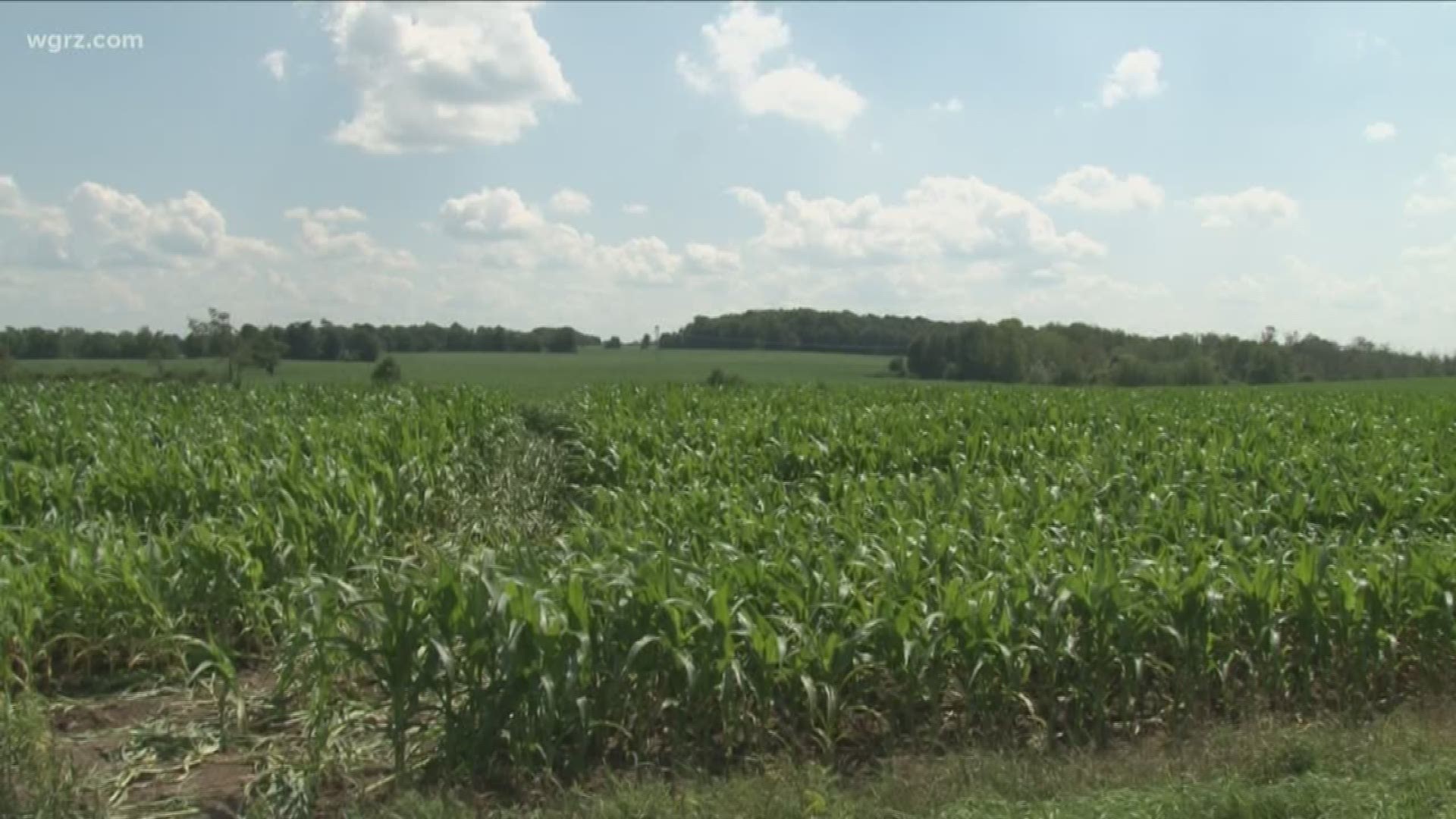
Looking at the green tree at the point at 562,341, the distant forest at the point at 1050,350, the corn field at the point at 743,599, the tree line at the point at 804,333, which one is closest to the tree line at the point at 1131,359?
the distant forest at the point at 1050,350

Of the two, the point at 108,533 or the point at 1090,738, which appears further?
the point at 108,533

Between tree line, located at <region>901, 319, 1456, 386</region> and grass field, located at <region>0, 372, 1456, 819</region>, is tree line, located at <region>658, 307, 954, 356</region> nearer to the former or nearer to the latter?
tree line, located at <region>901, 319, 1456, 386</region>

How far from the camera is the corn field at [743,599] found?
14.9 ft

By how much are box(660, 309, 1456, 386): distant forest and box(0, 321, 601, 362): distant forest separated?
12074 millimetres

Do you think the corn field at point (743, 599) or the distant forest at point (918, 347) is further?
the distant forest at point (918, 347)

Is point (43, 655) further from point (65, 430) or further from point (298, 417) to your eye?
point (298, 417)

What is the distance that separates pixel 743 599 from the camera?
16.3ft

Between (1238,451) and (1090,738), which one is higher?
(1238,451)

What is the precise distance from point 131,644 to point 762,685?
362 centimetres

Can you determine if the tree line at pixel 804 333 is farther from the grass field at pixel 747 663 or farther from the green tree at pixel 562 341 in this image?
the grass field at pixel 747 663

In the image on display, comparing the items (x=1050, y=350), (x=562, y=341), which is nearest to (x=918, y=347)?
(x=1050, y=350)

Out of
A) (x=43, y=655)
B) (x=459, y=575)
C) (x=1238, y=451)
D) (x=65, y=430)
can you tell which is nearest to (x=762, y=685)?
(x=459, y=575)

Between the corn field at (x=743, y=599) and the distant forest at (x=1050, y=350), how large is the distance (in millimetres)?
47711

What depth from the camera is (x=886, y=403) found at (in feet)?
60.3
